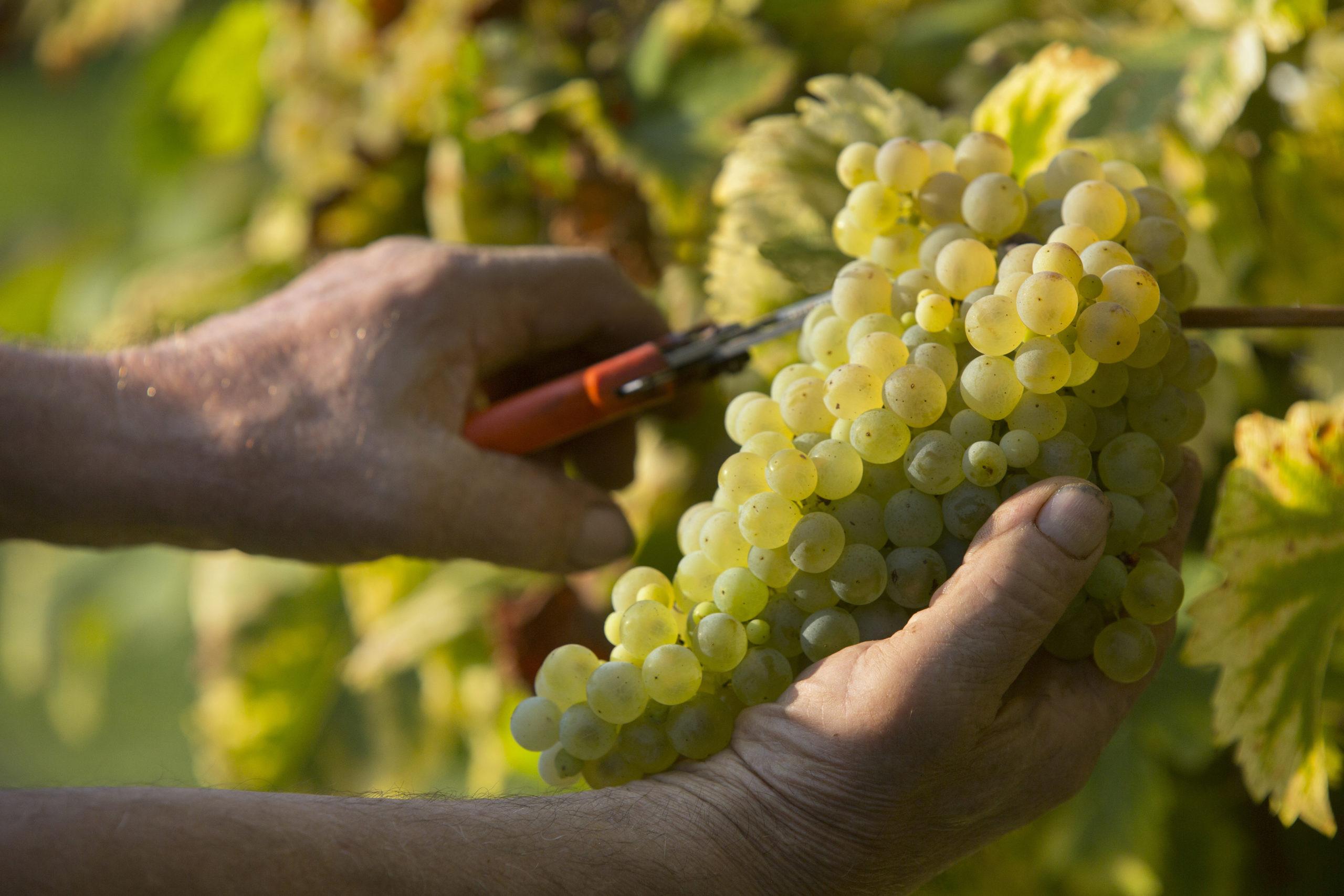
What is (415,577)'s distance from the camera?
86 centimetres

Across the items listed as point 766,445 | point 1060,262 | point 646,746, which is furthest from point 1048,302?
point 646,746

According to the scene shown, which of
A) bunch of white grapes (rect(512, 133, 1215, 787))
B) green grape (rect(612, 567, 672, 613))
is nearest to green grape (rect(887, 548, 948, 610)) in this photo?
bunch of white grapes (rect(512, 133, 1215, 787))

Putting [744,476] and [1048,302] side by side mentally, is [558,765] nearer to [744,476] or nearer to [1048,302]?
[744,476]

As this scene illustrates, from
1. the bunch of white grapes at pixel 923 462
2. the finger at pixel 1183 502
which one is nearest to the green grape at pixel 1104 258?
the bunch of white grapes at pixel 923 462

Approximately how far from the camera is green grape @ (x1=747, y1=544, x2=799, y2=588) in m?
0.38

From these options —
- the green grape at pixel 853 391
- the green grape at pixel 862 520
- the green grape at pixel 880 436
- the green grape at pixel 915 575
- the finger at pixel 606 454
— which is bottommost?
the finger at pixel 606 454

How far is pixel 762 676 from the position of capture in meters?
0.39

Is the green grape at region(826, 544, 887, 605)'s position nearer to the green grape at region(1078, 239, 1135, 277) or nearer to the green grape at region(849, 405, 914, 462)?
the green grape at region(849, 405, 914, 462)

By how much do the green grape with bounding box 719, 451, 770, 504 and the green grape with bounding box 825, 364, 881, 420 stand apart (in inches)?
1.5

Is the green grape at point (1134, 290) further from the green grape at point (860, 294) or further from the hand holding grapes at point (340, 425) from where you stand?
the hand holding grapes at point (340, 425)

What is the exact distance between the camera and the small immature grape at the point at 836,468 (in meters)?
0.38

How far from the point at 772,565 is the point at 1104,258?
0.17m

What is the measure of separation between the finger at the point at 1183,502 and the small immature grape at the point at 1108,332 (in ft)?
0.31

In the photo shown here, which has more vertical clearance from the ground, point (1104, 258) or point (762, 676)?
point (1104, 258)
